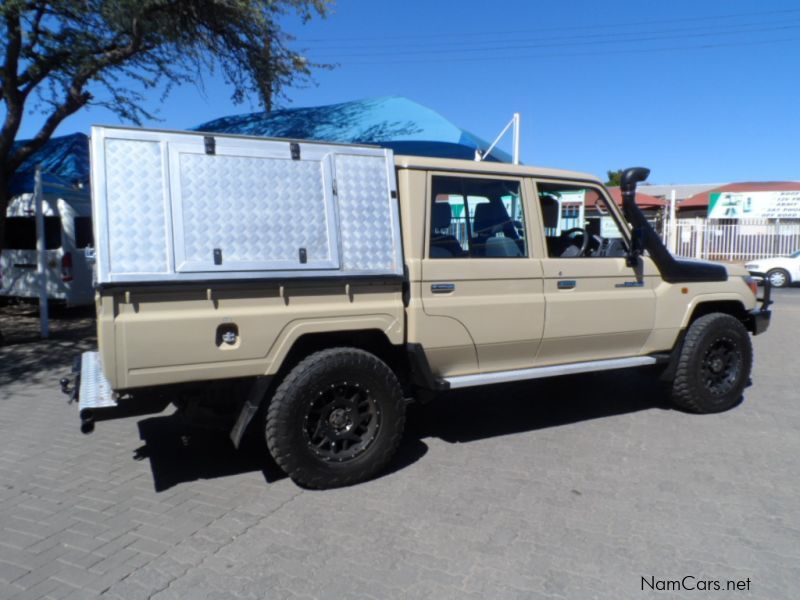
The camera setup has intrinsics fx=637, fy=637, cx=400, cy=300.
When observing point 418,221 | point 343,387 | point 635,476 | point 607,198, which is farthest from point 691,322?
point 343,387

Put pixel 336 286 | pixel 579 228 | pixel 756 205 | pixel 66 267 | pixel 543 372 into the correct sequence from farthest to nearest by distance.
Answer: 1. pixel 756 205
2. pixel 66 267
3. pixel 579 228
4. pixel 543 372
5. pixel 336 286

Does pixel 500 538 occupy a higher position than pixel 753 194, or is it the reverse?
pixel 753 194

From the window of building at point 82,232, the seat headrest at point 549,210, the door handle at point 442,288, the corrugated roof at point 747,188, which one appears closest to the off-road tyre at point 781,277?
the corrugated roof at point 747,188

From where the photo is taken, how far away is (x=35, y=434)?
5.25m

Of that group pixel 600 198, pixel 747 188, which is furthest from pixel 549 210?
pixel 747 188

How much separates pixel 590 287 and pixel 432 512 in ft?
7.29

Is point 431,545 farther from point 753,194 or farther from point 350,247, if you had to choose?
point 753,194

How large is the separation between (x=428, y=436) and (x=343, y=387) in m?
1.41

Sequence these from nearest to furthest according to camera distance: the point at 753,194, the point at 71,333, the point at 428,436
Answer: the point at 428,436, the point at 71,333, the point at 753,194

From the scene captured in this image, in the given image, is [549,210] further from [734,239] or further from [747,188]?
[747,188]

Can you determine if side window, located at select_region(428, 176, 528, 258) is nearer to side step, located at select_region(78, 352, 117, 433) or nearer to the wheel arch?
the wheel arch

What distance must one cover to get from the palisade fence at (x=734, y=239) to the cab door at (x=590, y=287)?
70.7 ft

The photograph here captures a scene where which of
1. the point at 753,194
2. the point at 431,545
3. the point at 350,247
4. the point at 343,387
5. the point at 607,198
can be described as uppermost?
the point at 753,194

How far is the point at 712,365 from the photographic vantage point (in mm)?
Result: 5660
